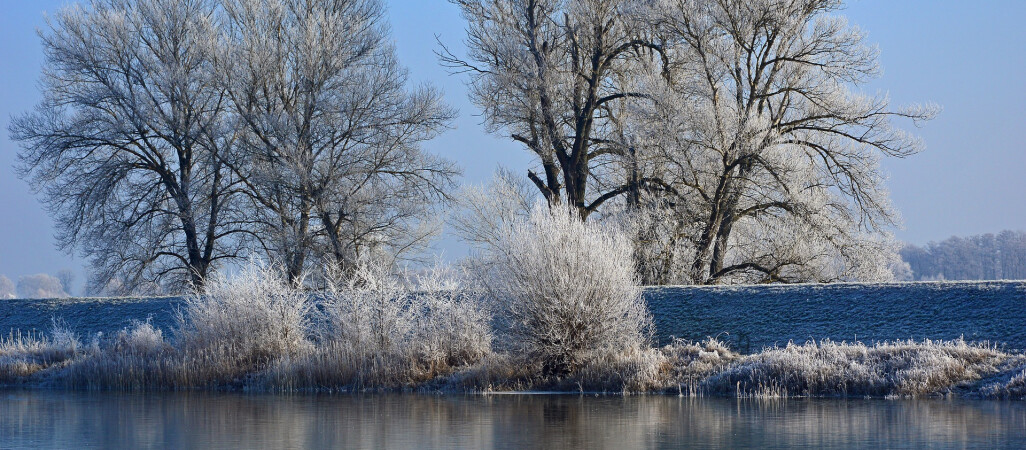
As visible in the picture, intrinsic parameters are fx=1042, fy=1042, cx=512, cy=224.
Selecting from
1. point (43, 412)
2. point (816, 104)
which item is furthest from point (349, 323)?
point (816, 104)

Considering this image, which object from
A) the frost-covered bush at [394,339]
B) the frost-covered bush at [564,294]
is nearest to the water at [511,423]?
the frost-covered bush at [564,294]

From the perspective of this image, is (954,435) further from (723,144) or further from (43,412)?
(723,144)

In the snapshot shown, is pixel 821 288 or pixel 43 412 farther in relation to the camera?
pixel 821 288

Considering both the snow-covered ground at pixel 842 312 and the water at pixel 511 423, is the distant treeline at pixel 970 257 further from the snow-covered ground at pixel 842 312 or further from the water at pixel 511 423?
the water at pixel 511 423

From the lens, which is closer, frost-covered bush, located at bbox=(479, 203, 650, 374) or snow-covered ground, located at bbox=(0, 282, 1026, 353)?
snow-covered ground, located at bbox=(0, 282, 1026, 353)

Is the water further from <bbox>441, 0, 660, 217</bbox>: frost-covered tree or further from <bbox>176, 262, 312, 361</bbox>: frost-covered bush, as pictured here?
<bbox>441, 0, 660, 217</bbox>: frost-covered tree

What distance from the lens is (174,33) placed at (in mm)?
35406

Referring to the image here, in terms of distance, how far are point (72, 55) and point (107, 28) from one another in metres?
1.45

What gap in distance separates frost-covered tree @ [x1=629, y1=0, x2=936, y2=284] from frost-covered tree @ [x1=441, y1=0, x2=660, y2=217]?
1657mm

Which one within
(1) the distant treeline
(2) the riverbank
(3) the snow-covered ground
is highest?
(1) the distant treeline

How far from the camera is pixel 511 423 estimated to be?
44.3ft

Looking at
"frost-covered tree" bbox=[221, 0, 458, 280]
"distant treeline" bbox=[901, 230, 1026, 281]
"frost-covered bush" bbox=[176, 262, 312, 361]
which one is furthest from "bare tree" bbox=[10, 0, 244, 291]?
"distant treeline" bbox=[901, 230, 1026, 281]

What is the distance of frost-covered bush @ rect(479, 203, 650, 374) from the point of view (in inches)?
708

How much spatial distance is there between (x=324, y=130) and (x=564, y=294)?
17.2m
